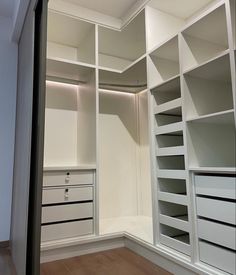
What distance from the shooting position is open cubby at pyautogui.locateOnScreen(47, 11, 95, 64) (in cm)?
247

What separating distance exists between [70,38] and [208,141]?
2.06m

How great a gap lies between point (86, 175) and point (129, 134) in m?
1.07

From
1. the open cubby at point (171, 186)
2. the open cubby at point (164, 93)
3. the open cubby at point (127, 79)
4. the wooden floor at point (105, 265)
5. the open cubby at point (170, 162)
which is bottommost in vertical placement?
the wooden floor at point (105, 265)

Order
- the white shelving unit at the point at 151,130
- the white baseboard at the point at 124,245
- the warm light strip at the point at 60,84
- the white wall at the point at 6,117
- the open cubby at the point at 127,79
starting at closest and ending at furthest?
the white shelving unit at the point at 151,130 < the white baseboard at the point at 124,245 < the white wall at the point at 6,117 < the open cubby at the point at 127,79 < the warm light strip at the point at 60,84

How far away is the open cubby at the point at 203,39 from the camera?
1.70m

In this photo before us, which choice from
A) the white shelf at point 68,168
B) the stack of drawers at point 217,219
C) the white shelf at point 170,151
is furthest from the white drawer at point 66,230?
the stack of drawers at point 217,219

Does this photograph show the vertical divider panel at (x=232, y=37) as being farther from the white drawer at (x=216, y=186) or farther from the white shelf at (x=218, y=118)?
the white drawer at (x=216, y=186)

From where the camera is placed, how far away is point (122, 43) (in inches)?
115

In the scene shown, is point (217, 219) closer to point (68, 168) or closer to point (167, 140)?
point (167, 140)

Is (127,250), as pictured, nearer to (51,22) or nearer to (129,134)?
(129,134)

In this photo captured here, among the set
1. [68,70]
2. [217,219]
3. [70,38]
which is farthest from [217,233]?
[70,38]

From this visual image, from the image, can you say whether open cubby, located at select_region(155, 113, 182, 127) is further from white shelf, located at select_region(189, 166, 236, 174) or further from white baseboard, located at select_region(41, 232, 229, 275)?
white baseboard, located at select_region(41, 232, 229, 275)

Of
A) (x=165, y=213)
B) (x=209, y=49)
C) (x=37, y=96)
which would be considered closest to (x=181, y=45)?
(x=209, y=49)

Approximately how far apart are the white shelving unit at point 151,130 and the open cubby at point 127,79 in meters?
0.01
